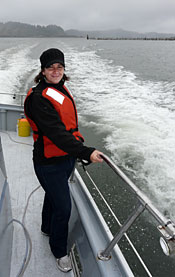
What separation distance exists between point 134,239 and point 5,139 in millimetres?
2552

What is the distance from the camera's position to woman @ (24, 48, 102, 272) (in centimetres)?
125

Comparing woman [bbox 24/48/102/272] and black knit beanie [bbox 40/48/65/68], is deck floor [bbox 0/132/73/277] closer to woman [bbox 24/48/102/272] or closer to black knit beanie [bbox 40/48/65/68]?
woman [bbox 24/48/102/272]

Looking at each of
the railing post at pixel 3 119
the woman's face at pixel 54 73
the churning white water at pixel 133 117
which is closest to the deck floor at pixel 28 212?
the railing post at pixel 3 119

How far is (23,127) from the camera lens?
3926 mm

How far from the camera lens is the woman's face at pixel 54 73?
134 cm

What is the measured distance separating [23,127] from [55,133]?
2831 millimetres

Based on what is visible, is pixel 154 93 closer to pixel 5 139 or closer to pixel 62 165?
pixel 5 139

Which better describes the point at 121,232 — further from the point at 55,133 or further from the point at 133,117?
the point at 133,117

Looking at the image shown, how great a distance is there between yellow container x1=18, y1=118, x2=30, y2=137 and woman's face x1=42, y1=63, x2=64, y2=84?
2.56 metres

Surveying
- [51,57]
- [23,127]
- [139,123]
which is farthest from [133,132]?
[51,57]

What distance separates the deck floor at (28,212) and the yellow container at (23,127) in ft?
1.02

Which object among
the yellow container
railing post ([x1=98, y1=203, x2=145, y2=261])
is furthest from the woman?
the yellow container

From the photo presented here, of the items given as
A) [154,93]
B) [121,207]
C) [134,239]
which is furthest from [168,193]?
[154,93]

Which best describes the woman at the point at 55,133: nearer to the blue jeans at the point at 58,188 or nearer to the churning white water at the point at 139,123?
the blue jeans at the point at 58,188
